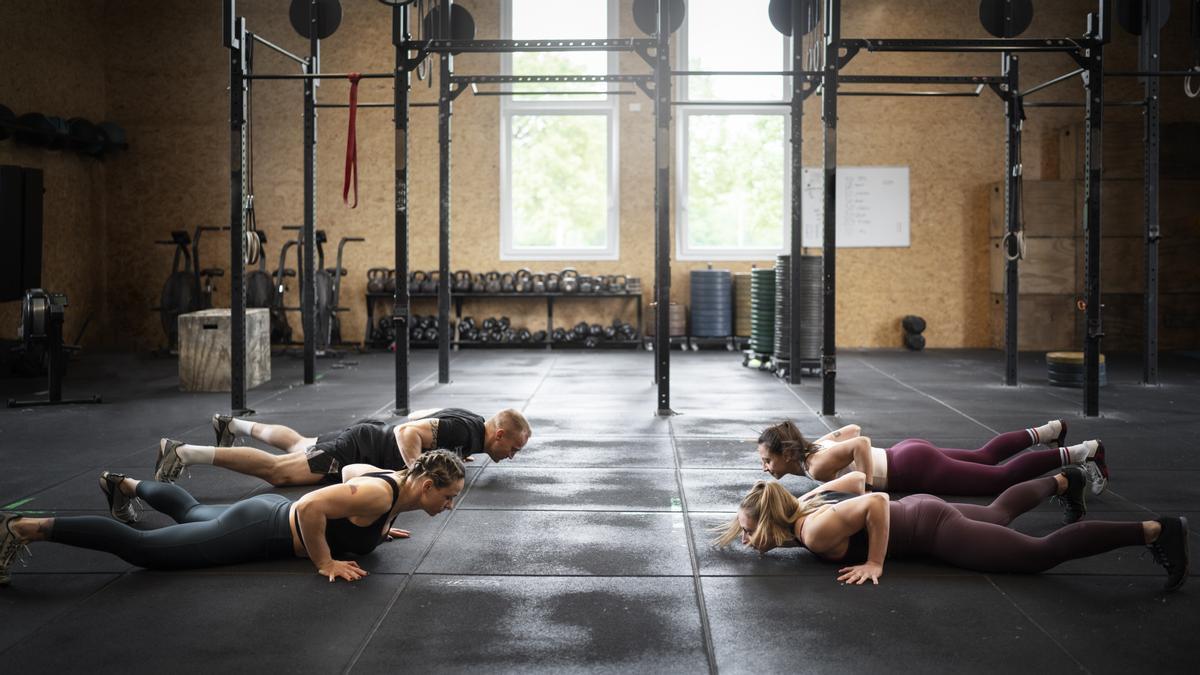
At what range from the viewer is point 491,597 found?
118 inches

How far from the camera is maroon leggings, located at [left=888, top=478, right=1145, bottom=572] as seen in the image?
299cm

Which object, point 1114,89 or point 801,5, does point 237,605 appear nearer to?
point 801,5

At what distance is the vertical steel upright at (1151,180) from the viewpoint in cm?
760

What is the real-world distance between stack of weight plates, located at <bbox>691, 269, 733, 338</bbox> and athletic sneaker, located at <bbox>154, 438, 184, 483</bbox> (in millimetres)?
7307

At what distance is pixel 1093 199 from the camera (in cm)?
622

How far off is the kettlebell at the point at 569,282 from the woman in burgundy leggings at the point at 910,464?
22.4 ft

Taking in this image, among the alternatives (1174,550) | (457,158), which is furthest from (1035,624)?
(457,158)

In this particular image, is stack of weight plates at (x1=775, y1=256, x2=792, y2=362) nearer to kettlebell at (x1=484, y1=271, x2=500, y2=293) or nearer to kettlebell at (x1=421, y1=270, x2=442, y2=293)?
kettlebell at (x1=484, y1=271, x2=500, y2=293)

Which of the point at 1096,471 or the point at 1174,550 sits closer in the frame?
the point at 1174,550

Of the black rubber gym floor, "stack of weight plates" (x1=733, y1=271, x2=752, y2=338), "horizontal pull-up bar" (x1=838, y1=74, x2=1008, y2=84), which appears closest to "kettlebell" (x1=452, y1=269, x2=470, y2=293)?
"stack of weight plates" (x1=733, y1=271, x2=752, y2=338)

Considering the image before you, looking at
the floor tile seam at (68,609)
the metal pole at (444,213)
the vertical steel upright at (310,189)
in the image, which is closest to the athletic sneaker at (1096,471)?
the floor tile seam at (68,609)

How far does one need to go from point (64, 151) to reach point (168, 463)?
7.69 m

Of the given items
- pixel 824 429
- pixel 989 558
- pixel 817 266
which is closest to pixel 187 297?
pixel 817 266

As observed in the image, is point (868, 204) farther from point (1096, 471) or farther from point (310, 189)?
point (1096, 471)
